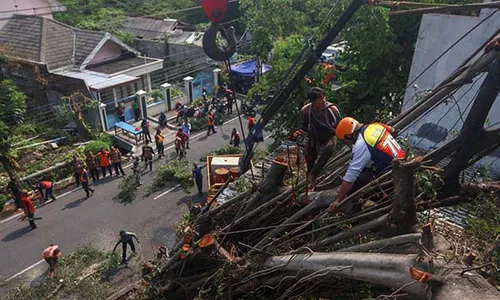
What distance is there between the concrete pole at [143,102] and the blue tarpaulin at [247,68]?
7568 millimetres

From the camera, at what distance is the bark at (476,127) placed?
4.32 m

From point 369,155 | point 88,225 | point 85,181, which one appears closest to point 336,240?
point 369,155

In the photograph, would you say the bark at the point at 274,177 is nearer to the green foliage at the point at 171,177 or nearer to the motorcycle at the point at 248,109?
the green foliage at the point at 171,177

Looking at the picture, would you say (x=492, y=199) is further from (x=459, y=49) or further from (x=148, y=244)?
(x=148, y=244)

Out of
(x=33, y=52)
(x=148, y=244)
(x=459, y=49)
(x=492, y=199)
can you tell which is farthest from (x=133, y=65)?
(x=492, y=199)

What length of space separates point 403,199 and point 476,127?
184 centimetres

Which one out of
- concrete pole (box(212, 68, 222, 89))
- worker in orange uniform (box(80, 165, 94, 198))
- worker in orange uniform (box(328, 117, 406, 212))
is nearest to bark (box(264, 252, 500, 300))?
worker in orange uniform (box(328, 117, 406, 212))

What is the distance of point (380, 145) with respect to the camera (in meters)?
4.25

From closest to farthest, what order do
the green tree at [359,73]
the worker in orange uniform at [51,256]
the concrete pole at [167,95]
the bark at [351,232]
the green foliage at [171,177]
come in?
the bark at [351,232], the worker in orange uniform at [51,256], the green tree at [359,73], the green foliage at [171,177], the concrete pole at [167,95]

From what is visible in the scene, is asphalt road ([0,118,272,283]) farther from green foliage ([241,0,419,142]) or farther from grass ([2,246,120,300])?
green foliage ([241,0,419,142])

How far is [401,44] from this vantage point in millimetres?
16109

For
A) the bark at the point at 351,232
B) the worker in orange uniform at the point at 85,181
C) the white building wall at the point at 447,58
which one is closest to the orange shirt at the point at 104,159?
the worker in orange uniform at the point at 85,181

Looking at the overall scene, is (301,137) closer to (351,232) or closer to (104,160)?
(351,232)

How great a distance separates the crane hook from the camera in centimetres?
662
